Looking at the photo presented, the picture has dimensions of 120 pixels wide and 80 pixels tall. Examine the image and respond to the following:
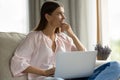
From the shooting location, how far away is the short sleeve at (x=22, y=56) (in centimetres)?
186

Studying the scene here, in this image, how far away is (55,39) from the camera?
209cm

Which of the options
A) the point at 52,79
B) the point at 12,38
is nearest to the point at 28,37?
the point at 12,38

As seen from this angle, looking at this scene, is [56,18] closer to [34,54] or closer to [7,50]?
[34,54]

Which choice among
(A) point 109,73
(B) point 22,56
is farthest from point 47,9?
(A) point 109,73

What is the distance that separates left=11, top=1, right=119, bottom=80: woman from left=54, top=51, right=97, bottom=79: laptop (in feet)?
0.57

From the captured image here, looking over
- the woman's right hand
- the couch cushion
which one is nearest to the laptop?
the woman's right hand

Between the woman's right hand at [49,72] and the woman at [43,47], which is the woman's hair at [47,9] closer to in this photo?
the woman at [43,47]

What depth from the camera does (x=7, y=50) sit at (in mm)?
1920

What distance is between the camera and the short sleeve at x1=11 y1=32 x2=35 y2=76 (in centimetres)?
186

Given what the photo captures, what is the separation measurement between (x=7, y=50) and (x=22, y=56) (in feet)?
0.39

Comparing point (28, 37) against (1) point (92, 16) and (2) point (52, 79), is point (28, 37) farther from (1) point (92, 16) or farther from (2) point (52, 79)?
(1) point (92, 16)

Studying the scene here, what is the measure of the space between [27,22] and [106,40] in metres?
0.97

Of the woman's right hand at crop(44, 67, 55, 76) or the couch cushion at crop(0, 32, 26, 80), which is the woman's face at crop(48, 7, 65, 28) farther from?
the woman's right hand at crop(44, 67, 55, 76)

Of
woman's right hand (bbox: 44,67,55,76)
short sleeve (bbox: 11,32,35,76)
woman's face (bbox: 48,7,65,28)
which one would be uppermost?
woman's face (bbox: 48,7,65,28)
